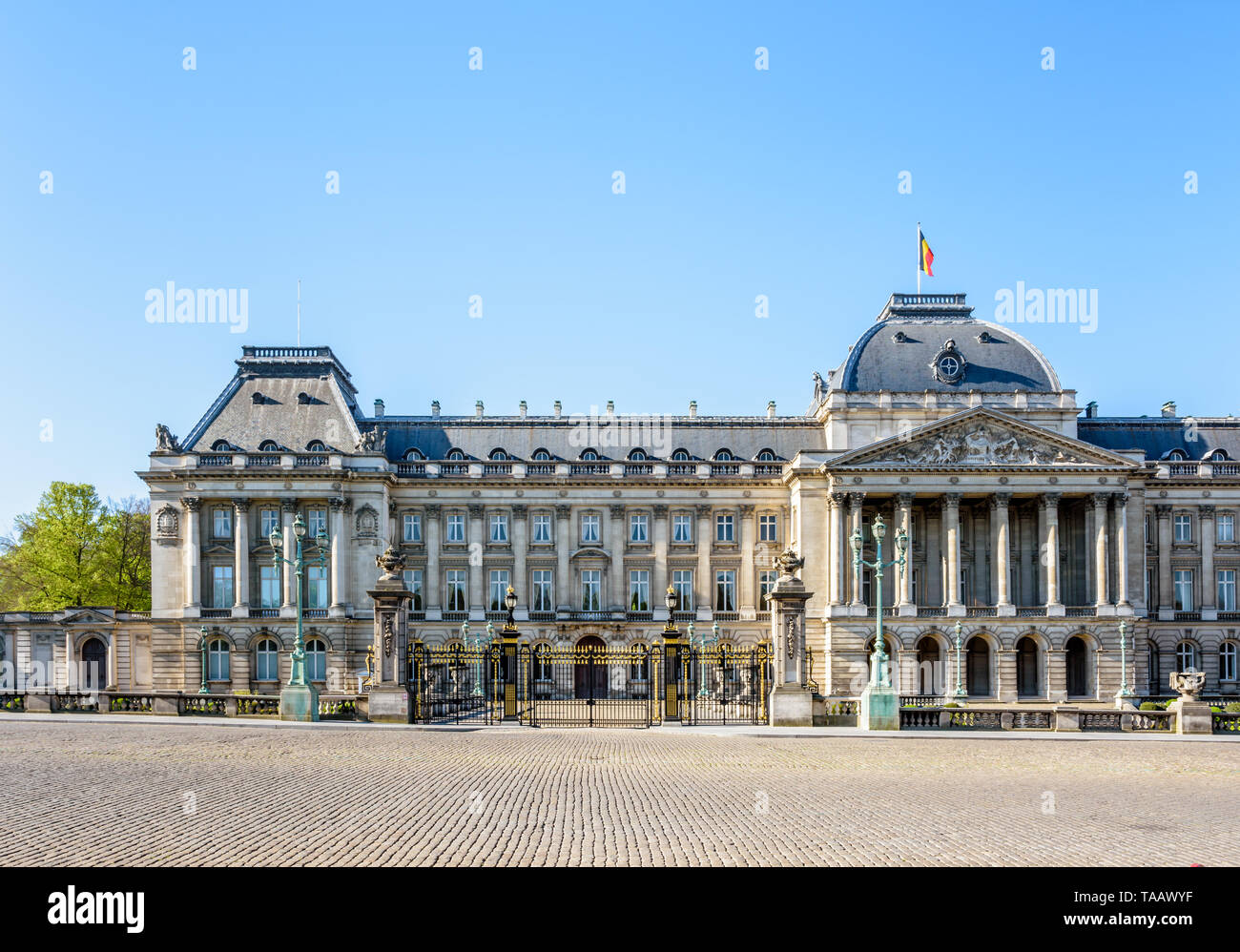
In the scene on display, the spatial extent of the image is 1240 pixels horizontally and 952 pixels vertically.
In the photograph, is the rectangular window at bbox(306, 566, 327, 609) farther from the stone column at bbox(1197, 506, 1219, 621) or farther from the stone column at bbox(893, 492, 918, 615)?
the stone column at bbox(1197, 506, 1219, 621)

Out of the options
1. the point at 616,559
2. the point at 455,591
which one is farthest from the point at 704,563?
the point at 455,591

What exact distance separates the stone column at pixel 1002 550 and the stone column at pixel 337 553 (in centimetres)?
3840

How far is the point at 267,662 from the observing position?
6688 cm

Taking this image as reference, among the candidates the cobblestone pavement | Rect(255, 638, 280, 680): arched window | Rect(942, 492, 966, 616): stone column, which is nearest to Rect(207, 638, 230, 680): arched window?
Rect(255, 638, 280, 680): arched window

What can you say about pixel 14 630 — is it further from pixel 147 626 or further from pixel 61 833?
pixel 61 833

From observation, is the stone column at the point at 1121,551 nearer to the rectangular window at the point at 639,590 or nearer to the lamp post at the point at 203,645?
the rectangular window at the point at 639,590

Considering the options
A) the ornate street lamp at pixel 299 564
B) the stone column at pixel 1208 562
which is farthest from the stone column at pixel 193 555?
the stone column at pixel 1208 562

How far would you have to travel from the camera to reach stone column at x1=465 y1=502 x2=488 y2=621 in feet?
232

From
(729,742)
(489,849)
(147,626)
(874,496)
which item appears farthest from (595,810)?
(147,626)

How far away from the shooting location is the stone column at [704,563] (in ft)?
232

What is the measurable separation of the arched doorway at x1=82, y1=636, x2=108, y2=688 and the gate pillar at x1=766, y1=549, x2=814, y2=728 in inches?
1805

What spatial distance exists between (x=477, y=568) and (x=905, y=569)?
26.3 meters
